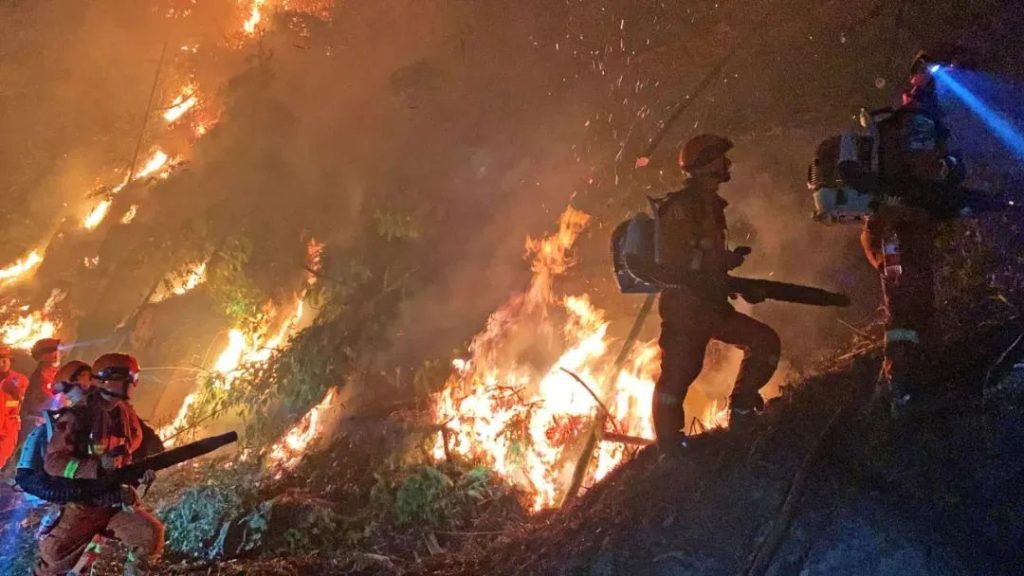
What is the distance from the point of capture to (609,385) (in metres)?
7.24

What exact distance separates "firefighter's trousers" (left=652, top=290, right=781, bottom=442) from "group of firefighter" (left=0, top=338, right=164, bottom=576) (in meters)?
3.96

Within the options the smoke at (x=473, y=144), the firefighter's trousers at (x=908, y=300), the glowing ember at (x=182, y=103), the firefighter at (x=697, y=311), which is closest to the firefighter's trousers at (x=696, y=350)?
the firefighter at (x=697, y=311)

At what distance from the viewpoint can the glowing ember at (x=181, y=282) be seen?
13234mm

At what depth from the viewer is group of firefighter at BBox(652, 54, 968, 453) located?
12.2ft

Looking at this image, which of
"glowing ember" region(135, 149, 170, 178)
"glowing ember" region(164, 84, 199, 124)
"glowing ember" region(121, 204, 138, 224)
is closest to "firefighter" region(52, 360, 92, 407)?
"glowing ember" region(121, 204, 138, 224)

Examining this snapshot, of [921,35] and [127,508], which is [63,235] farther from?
[921,35]

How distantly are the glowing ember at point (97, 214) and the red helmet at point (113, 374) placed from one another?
528 inches

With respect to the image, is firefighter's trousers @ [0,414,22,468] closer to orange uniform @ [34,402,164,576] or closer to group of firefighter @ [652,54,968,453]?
orange uniform @ [34,402,164,576]

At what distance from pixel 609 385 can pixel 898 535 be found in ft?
14.3

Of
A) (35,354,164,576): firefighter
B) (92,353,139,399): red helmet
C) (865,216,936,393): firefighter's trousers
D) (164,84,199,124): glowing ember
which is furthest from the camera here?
(164,84,199,124): glowing ember

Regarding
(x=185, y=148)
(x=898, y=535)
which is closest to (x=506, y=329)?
(x=898, y=535)

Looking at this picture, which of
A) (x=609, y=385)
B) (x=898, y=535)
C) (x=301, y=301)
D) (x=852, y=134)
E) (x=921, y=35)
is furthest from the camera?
(x=301, y=301)

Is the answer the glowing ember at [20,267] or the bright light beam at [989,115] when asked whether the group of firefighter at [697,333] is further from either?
the glowing ember at [20,267]

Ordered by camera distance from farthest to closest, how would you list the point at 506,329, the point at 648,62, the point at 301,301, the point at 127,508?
the point at 301,301, the point at 648,62, the point at 506,329, the point at 127,508
